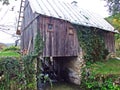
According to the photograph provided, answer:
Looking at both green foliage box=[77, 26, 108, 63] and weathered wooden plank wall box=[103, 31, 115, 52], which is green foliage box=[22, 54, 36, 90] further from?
weathered wooden plank wall box=[103, 31, 115, 52]

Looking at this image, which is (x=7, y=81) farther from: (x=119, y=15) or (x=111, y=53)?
(x=111, y=53)

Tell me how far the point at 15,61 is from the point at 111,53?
10.8m

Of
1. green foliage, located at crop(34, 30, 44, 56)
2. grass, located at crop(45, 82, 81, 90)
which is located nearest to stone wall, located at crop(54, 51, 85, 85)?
grass, located at crop(45, 82, 81, 90)

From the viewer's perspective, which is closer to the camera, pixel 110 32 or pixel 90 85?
pixel 90 85

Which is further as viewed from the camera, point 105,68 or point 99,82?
point 105,68

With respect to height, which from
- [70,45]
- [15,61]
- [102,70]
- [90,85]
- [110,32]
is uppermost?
[110,32]

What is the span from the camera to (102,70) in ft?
45.5

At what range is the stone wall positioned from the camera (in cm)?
1482

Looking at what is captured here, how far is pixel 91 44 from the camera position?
15633 mm

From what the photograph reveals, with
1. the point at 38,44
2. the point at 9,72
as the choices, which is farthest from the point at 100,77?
the point at 9,72

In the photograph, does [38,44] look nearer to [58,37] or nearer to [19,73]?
[58,37]

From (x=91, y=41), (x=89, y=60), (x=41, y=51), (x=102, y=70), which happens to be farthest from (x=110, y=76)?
(x=41, y=51)

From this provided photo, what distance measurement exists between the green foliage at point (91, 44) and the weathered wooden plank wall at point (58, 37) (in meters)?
0.56

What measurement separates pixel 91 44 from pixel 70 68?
8.94ft
